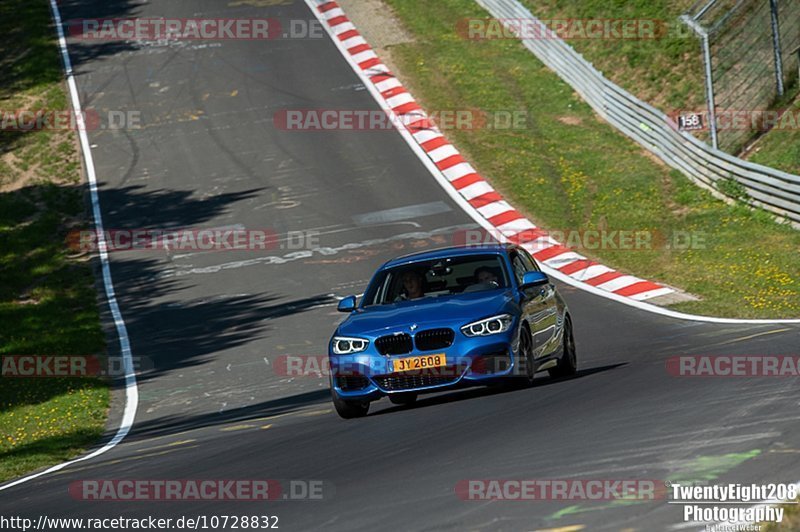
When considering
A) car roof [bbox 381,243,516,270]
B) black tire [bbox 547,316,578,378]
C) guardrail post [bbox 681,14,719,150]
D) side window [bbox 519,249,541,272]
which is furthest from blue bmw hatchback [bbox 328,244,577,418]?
guardrail post [bbox 681,14,719,150]

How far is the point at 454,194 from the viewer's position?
27.6 m

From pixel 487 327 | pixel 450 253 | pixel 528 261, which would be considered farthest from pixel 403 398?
pixel 528 261

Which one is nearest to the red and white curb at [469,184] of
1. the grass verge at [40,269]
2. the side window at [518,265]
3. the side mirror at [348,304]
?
the side window at [518,265]

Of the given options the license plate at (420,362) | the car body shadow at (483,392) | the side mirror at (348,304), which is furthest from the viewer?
the side mirror at (348,304)

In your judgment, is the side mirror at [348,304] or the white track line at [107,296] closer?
the side mirror at [348,304]

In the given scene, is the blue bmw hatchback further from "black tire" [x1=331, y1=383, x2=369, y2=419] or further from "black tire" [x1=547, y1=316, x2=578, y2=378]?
"black tire" [x1=547, y1=316, x2=578, y2=378]

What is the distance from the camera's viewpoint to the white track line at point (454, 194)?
62.9 ft

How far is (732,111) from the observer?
2962 cm

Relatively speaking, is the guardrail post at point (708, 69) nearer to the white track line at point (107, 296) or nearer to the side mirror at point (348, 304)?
the white track line at point (107, 296)

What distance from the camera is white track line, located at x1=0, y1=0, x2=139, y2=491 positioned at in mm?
15070

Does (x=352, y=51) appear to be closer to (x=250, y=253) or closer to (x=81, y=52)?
(x=81, y=52)

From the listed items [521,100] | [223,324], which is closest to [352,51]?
[521,100]

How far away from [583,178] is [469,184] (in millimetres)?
2467

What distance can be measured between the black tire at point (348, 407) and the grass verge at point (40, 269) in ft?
12.1
